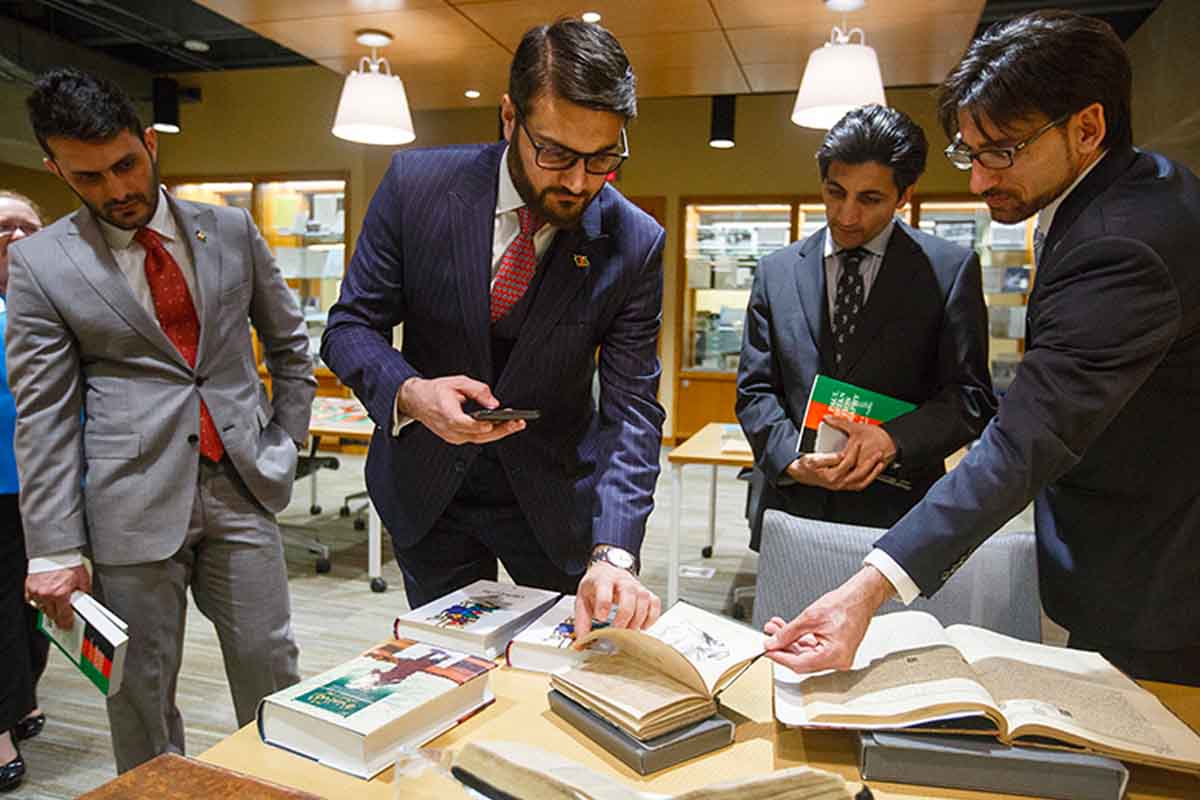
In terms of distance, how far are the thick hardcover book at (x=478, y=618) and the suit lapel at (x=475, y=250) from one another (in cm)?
39

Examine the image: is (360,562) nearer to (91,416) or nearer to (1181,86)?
(91,416)

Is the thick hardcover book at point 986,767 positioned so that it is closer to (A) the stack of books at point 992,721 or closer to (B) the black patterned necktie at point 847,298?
(A) the stack of books at point 992,721

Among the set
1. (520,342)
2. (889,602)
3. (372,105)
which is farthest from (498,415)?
(372,105)

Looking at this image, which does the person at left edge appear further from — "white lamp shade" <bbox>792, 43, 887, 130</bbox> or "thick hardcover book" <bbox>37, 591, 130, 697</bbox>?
"white lamp shade" <bbox>792, 43, 887, 130</bbox>

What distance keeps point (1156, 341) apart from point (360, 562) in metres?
4.22

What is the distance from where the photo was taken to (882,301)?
201cm

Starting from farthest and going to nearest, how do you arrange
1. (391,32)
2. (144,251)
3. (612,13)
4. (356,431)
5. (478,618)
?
(391,32) < (612,13) < (356,431) < (144,251) < (478,618)

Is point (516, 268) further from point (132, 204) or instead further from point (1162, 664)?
point (1162, 664)

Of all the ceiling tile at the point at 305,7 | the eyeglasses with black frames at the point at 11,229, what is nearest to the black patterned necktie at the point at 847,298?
the eyeglasses with black frames at the point at 11,229

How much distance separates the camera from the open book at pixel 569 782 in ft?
2.52

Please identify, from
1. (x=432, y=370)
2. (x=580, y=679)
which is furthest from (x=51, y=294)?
(x=580, y=679)

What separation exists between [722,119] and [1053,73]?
6.07 metres

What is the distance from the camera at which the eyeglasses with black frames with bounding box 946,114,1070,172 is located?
4.17 ft

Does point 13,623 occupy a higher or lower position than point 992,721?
lower
